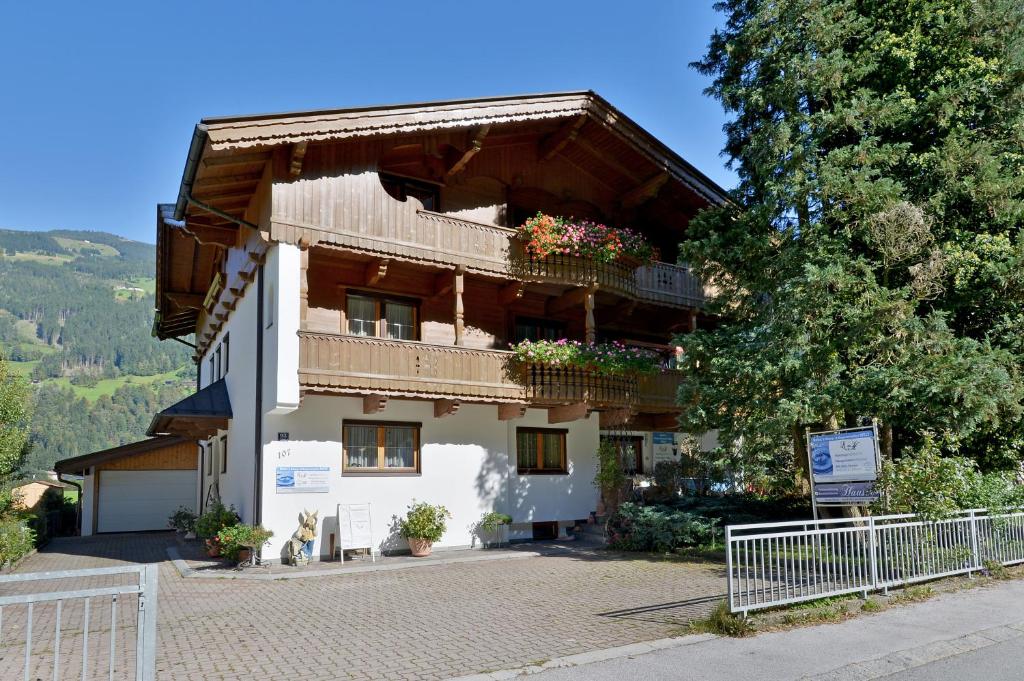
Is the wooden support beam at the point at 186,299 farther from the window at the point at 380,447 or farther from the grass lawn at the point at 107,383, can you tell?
the grass lawn at the point at 107,383

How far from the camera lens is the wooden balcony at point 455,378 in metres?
15.7

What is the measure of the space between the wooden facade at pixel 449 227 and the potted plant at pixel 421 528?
223cm

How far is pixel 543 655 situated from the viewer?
8.08m

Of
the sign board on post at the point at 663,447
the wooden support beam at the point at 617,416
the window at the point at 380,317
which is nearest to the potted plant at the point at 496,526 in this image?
the wooden support beam at the point at 617,416

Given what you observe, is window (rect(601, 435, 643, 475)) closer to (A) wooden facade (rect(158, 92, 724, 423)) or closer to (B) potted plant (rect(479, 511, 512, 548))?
(A) wooden facade (rect(158, 92, 724, 423))

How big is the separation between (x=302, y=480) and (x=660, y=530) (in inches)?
285

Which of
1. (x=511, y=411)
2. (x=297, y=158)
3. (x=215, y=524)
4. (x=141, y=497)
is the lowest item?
(x=215, y=524)

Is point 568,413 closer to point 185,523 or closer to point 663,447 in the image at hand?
point 663,447

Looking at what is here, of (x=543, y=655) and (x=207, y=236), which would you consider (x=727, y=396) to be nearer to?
(x=543, y=655)

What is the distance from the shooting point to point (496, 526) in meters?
18.5

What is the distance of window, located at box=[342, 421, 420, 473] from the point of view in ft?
56.6


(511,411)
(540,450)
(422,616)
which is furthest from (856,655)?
(540,450)

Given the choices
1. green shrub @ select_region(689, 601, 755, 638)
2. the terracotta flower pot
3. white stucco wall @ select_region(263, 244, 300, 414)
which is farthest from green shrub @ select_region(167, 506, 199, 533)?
green shrub @ select_region(689, 601, 755, 638)

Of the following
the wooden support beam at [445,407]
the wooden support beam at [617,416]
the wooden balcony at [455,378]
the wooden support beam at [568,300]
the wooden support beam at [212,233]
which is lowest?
the wooden support beam at [617,416]
